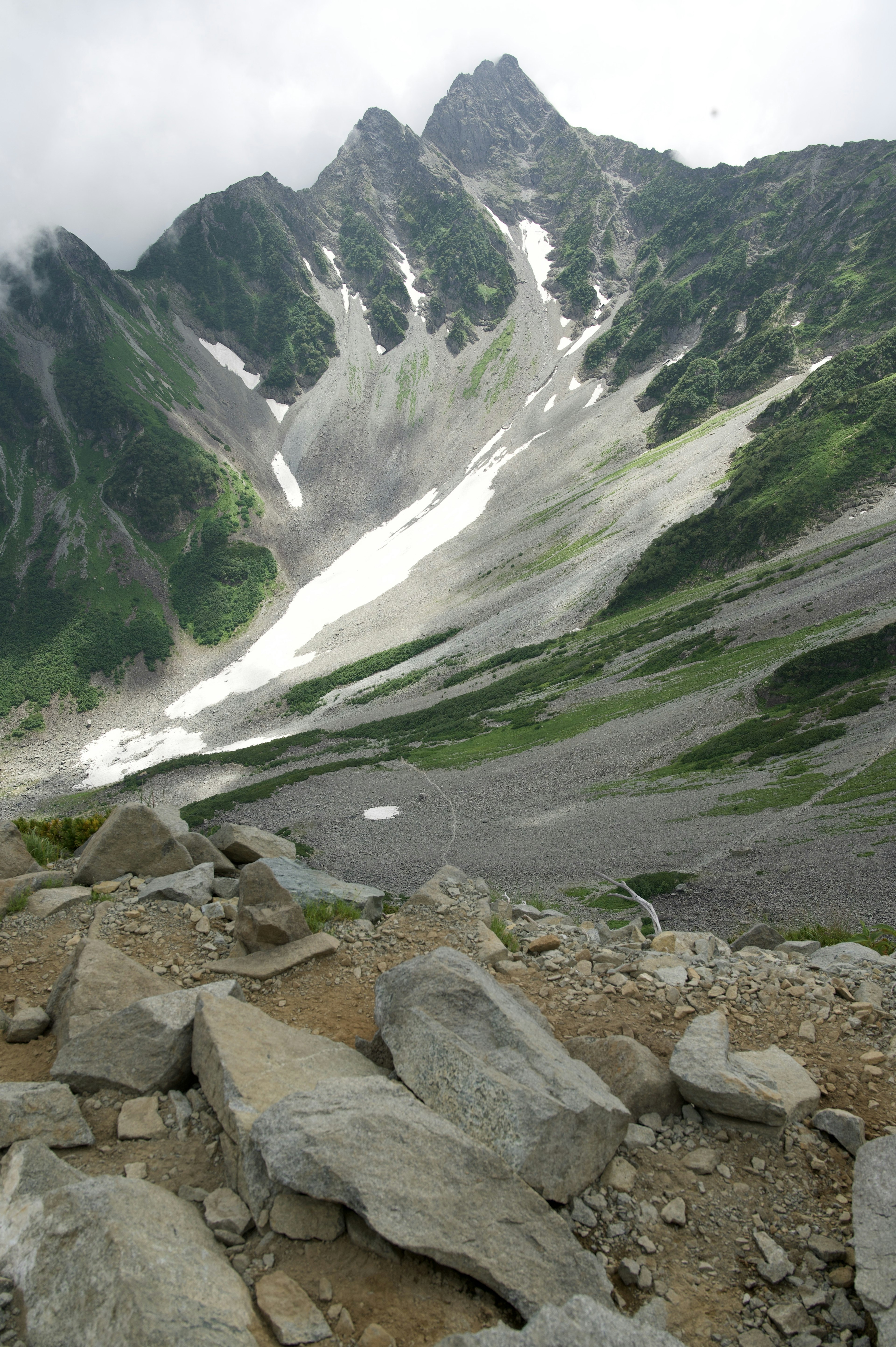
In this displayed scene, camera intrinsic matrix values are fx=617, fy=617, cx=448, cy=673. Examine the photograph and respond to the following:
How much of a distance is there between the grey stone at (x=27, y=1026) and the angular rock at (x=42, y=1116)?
214cm

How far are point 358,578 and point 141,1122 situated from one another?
13507cm

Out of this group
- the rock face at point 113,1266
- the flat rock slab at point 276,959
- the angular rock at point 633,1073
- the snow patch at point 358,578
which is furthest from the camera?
the snow patch at point 358,578

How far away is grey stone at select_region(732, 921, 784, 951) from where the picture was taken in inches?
574

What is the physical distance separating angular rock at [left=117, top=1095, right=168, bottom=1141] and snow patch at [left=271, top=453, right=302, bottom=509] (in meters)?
169

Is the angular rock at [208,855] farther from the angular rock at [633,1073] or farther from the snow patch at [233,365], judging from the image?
the snow patch at [233,365]

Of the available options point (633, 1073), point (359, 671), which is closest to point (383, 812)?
point (633, 1073)

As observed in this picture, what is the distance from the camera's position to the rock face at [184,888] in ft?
40.4

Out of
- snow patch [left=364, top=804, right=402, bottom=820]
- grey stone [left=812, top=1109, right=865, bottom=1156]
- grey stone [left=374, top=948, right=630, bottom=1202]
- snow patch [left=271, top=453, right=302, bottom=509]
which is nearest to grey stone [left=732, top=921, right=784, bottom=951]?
grey stone [left=812, top=1109, right=865, bottom=1156]

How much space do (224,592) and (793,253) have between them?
556 feet

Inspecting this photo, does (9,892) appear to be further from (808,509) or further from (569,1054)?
(808,509)

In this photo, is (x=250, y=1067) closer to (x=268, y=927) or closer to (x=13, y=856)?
(x=268, y=927)

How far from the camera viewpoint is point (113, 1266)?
4164 mm

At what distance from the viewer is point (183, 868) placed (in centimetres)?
1421

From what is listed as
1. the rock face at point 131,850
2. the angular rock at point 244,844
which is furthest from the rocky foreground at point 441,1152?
the angular rock at point 244,844
